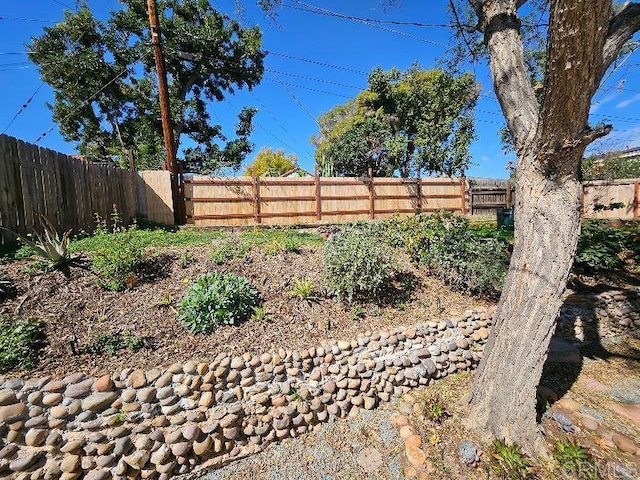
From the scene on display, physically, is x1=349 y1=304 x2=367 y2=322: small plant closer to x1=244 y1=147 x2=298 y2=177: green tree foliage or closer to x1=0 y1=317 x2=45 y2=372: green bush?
x1=0 y1=317 x2=45 y2=372: green bush

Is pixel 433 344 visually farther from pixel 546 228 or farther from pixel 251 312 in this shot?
pixel 251 312

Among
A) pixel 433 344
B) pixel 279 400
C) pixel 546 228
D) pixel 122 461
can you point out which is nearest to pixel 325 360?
pixel 279 400

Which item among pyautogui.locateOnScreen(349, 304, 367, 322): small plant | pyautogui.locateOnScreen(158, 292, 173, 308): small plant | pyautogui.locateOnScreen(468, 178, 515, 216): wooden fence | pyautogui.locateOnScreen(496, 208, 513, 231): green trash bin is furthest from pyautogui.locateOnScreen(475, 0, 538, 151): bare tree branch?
pyautogui.locateOnScreen(468, 178, 515, 216): wooden fence

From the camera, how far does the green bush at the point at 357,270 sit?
3.32 metres

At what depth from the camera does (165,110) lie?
691 centimetres

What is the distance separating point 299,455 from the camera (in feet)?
7.28

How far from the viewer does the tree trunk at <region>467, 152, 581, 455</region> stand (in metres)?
2.00

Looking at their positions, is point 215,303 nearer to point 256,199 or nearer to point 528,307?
point 528,307

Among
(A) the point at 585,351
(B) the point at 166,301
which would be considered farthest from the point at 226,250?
(A) the point at 585,351

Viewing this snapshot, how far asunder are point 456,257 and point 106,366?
4089mm

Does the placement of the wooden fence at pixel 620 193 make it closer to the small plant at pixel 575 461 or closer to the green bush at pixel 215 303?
the small plant at pixel 575 461

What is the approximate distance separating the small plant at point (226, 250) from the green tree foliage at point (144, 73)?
8.70 metres

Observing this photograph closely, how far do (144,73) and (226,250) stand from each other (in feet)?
48.6

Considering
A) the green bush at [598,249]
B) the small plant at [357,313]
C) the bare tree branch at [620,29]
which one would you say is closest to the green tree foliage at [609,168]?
the green bush at [598,249]
